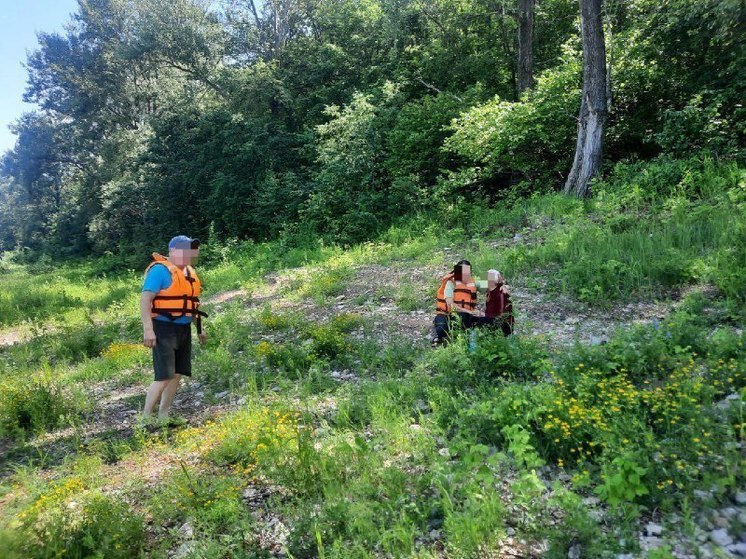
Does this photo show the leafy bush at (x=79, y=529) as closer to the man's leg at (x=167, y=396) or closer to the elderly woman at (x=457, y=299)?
the man's leg at (x=167, y=396)

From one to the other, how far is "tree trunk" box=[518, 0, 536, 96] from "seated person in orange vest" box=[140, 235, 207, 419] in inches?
542

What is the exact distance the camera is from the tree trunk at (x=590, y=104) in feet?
37.6

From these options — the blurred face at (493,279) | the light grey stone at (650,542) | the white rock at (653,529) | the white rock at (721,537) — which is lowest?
the light grey stone at (650,542)

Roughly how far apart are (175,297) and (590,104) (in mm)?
11115

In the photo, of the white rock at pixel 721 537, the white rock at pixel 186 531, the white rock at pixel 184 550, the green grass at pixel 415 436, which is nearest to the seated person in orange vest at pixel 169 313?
the green grass at pixel 415 436

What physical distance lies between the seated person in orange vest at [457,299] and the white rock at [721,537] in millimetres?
3717

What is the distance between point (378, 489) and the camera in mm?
3547

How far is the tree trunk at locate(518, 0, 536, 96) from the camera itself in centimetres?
1573

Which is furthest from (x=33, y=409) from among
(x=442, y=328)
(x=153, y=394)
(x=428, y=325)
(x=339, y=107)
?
(x=339, y=107)

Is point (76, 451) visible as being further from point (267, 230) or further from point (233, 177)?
point (233, 177)

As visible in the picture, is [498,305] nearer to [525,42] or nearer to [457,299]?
[457,299]

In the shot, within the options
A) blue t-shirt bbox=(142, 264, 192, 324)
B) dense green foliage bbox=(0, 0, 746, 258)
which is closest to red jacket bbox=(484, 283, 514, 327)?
blue t-shirt bbox=(142, 264, 192, 324)

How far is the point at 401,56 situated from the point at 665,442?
20.5 m

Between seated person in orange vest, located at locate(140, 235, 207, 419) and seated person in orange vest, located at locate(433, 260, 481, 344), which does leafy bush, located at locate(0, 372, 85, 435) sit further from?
seated person in orange vest, located at locate(433, 260, 481, 344)
